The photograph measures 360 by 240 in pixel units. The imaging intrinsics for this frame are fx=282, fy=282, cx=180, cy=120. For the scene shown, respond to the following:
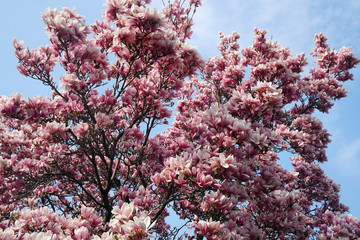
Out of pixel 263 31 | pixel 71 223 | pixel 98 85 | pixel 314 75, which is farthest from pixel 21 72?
pixel 314 75

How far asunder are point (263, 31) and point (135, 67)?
186 inches

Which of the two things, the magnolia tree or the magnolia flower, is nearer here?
the magnolia flower

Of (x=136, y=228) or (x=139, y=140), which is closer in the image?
(x=136, y=228)

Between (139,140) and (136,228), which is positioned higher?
(139,140)

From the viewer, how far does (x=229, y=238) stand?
12.8 feet

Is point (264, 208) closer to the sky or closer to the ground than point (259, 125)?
closer to the ground

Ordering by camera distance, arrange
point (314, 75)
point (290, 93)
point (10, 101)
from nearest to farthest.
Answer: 1. point (10, 101)
2. point (290, 93)
3. point (314, 75)

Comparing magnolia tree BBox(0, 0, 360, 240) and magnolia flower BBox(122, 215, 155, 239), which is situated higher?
magnolia tree BBox(0, 0, 360, 240)

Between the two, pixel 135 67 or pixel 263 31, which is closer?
pixel 135 67

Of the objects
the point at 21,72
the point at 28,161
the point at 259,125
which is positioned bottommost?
the point at 28,161

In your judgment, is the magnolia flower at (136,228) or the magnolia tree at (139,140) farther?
the magnolia tree at (139,140)

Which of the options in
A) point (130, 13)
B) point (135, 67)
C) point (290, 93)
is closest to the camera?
point (130, 13)

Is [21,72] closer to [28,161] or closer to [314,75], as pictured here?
[28,161]

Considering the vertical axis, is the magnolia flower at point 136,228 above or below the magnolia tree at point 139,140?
below
